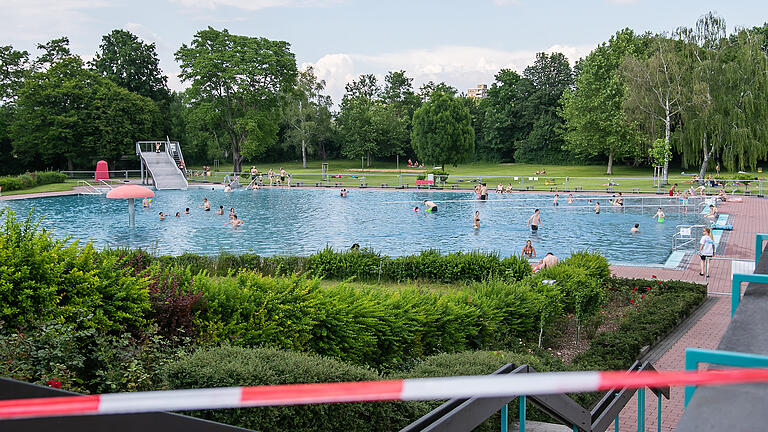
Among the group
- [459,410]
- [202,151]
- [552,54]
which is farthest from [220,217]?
[552,54]

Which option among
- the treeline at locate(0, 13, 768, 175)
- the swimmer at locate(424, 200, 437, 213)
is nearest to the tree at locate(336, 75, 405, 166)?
the treeline at locate(0, 13, 768, 175)

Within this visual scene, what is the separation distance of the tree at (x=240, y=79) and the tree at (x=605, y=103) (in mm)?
29651

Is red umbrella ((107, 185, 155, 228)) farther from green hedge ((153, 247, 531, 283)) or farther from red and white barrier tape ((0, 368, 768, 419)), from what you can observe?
red and white barrier tape ((0, 368, 768, 419))

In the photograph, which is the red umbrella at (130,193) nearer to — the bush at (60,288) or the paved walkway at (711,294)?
the bush at (60,288)

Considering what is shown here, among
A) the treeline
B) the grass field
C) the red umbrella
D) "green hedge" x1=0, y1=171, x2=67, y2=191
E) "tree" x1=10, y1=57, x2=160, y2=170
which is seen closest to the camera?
the red umbrella

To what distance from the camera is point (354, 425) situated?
21.9 feet

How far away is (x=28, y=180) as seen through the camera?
4884 centimetres

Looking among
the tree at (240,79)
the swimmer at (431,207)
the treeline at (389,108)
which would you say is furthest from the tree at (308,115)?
the swimmer at (431,207)

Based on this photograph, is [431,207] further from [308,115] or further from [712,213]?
[308,115]

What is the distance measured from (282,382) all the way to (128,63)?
75778mm

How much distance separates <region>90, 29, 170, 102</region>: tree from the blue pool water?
3258 cm

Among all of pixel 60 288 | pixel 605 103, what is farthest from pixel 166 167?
pixel 60 288

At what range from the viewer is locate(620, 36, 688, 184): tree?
171 feet

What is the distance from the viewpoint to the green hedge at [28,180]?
46062 mm
